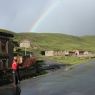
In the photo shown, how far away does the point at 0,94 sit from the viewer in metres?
25.5

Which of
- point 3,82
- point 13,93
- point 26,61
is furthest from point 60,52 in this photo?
point 13,93

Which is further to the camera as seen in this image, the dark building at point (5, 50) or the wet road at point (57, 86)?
the dark building at point (5, 50)

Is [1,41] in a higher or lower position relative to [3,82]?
higher

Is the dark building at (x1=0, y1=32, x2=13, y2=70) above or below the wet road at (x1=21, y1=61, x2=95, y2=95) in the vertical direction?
above

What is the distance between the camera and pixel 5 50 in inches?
1850

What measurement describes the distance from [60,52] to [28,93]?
12439 centimetres

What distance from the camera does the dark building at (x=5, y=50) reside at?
45400 mm

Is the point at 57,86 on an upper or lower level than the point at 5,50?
lower

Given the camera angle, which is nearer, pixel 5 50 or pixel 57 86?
pixel 57 86

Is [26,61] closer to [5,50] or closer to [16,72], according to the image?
[5,50]

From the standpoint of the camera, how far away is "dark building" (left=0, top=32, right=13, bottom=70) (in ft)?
149

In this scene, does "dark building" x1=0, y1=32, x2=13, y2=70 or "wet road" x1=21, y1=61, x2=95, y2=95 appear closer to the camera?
"wet road" x1=21, y1=61, x2=95, y2=95

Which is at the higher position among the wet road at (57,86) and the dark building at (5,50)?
the dark building at (5,50)

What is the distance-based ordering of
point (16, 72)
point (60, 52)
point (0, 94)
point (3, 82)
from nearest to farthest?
1. point (0, 94)
2. point (16, 72)
3. point (3, 82)
4. point (60, 52)
